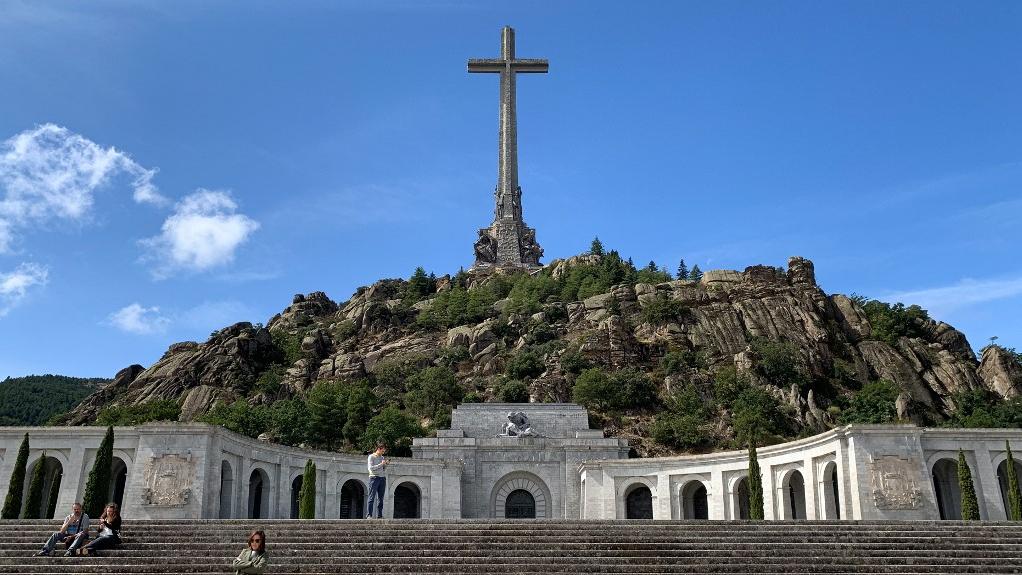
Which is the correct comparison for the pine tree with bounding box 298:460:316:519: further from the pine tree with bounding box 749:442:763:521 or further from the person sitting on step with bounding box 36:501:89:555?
the pine tree with bounding box 749:442:763:521

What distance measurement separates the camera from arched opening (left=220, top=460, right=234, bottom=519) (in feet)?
123

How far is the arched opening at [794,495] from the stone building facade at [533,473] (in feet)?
0.28

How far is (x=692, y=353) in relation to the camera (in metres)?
77.5

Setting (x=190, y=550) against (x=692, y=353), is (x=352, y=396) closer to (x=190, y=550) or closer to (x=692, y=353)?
(x=692, y=353)

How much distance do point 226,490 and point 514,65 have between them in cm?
7125

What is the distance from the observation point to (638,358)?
77.6 meters

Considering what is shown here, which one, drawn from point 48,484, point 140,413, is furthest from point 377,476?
point 140,413

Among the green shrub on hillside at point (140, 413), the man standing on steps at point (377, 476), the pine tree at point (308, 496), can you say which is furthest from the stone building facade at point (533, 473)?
the green shrub on hillside at point (140, 413)

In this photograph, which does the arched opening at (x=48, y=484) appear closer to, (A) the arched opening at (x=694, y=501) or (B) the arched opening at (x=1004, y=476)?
(A) the arched opening at (x=694, y=501)

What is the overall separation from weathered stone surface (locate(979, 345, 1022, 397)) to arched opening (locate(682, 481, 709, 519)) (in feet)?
130

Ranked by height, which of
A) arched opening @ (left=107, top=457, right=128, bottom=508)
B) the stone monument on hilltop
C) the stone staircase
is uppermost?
the stone monument on hilltop

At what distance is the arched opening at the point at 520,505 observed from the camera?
157ft

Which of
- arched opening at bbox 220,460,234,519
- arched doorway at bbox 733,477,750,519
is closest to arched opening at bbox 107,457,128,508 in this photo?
arched opening at bbox 220,460,234,519

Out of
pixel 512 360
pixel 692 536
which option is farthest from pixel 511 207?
pixel 692 536
